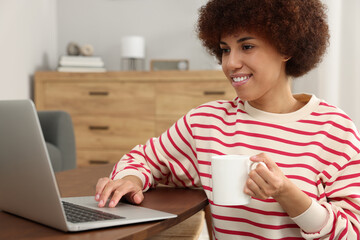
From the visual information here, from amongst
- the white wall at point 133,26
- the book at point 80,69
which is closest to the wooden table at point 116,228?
the book at point 80,69

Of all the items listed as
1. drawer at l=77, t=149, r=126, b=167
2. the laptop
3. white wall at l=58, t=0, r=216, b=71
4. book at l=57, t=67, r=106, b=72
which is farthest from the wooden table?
white wall at l=58, t=0, r=216, b=71

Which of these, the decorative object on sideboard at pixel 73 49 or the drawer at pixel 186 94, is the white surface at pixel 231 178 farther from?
the decorative object on sideboard at pixel 73 49

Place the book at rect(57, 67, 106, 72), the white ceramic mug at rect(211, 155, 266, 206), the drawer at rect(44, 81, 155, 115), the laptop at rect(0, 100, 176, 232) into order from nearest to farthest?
the laptop at rect(0, 100, 176, 232) → the white ceramic mug at rect(211, 155, 266, 206) → the drawer at rect(44, 81, 155, 115) → the book at rect(57, 67, 106, 72)

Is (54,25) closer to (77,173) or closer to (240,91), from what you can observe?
(77,173)

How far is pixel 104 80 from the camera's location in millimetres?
3787

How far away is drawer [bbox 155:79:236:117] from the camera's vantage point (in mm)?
3598

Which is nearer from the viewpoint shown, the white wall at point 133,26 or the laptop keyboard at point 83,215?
the laptop keyboard at point 83,215

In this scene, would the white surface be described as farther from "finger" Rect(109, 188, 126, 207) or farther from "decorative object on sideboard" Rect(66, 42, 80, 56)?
"decorative object on sideboard" Rect(66, 42, 80, 56)

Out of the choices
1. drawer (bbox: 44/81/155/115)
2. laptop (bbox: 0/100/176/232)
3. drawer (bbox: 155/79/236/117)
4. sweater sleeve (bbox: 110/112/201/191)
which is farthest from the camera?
drawer (bbox: 44/81/155/115)

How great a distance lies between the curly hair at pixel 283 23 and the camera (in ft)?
3.49

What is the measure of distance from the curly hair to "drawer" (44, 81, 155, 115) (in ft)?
8.46

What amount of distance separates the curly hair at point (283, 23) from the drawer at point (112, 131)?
2.60 meters

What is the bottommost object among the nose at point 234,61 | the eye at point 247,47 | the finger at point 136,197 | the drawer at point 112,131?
the drawer at point 112,131

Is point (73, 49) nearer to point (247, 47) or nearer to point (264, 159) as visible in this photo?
point (247, 47)
